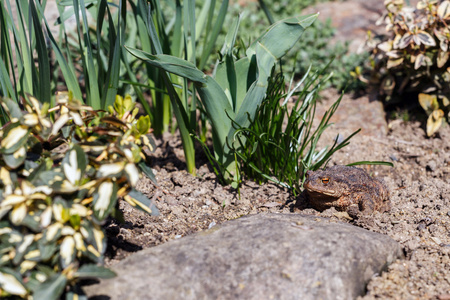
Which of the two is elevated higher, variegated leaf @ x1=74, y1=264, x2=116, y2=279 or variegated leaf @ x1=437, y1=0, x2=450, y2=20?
variegated leaf @ x1=437, y1=0, x2=450, y2=20

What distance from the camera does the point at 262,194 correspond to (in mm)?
2865

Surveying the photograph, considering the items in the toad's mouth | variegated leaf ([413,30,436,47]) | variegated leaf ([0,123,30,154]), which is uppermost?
variegated leaf ([0,123,30,154])

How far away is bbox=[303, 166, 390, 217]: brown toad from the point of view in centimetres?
256

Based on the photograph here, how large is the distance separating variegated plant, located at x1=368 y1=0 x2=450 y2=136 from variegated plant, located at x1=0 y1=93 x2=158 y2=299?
8.62 feet

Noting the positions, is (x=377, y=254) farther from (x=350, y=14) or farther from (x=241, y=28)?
(x=350, y=14)

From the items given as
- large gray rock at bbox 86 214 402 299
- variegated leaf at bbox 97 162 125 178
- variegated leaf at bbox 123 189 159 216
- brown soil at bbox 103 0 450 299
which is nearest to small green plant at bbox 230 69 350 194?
brown soil at bbox 103 0 450 299

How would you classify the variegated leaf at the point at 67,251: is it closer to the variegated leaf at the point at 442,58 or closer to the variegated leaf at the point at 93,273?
the variegated leaf at the point at 93,273

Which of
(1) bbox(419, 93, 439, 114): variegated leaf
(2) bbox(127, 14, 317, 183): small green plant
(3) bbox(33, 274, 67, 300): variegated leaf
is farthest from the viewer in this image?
(1) bbox(419, 93, 439, 114): variegated leaf

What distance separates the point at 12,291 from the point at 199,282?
70cm

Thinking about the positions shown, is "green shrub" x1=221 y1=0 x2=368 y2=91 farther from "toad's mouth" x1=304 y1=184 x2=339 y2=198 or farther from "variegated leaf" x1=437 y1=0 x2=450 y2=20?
"toad's mouth" x1=304 y1=184 x2=339 y2=198

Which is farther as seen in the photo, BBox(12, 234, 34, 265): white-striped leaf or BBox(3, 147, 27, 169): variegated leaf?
BBox(3, 147, 27, 169): variegated leaf

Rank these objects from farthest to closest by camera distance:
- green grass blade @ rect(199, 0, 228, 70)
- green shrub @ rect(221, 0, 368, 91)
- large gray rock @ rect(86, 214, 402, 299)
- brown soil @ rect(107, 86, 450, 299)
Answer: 1. green shrub @ rect(221, 0, 368, 91)
2. green grass blade @ rect(199, 0, 228, 70)
3. brown soil @ rect(107, 86, 450, 299)
4. large gray rock @ rect(86, 214, 402, 299)

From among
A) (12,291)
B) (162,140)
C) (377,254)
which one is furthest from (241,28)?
(12,291)

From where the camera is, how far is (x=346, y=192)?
104 inches
